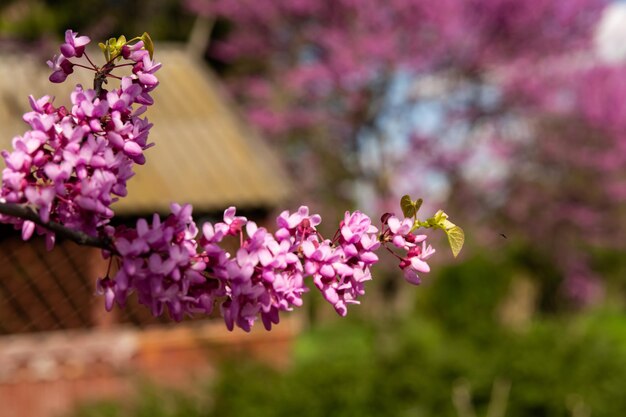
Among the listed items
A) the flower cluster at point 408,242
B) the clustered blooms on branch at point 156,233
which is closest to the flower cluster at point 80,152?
the clustered blooms on branch at point 156,233

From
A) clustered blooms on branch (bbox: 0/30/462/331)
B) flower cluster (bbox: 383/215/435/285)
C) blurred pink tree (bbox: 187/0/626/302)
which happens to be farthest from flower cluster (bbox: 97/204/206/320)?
blurred pink tree (bbox: 187/0/626/302)

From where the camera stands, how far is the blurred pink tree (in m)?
13.5

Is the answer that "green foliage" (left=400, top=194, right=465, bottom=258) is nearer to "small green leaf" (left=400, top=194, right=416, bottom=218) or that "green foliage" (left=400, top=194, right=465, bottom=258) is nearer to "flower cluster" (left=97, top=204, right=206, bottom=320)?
"small green leaf" (left=400, top=194, right=416, bottom=218)

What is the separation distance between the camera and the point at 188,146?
11.2 meters

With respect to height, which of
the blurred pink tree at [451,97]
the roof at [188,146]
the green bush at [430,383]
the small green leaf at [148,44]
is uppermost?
the blurred pink tree at [451,97]

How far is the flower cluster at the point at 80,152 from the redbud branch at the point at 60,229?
2cm

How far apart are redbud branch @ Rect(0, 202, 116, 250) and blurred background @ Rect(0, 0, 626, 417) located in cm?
455

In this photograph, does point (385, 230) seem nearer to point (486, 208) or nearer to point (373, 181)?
point (373, 181)

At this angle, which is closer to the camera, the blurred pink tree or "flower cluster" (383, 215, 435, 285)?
"flower cluster" (383, 215, 435, 285)

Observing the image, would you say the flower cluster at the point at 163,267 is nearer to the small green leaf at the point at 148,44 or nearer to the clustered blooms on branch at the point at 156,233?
the clustered blooms on branch at the point at 156,233

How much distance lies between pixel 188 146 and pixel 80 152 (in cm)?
989

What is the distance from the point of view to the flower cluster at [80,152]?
Result: 140 centimetres

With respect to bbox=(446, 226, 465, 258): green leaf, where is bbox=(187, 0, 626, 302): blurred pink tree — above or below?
above

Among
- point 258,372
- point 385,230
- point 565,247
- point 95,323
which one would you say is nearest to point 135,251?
point 385,230
